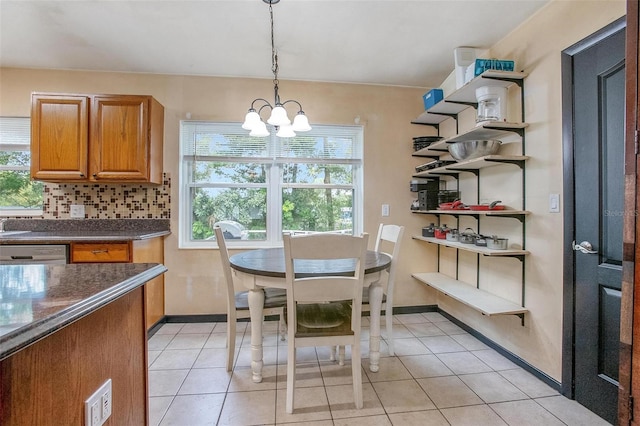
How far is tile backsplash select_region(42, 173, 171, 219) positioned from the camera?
9.30 ft

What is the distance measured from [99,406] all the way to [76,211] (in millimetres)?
2703

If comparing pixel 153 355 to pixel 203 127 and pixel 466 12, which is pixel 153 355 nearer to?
pixel 203 127

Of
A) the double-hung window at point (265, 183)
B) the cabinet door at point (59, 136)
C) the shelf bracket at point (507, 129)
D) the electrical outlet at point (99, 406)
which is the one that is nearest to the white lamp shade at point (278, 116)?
the double-hung window at point (265, 183)

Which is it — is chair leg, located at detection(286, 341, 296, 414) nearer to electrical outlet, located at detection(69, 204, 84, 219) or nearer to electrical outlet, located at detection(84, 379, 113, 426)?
electrical outlet, located at detection(84, 379, 113, 426)

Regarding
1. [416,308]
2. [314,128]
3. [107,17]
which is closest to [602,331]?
[416,308]

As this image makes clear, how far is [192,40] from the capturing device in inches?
93.5

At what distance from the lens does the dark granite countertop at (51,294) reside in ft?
1.76

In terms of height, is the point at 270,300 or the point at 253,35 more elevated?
the point at 253,35

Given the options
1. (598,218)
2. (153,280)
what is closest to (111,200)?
(153,280)

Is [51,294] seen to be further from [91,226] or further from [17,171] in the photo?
[17,171]

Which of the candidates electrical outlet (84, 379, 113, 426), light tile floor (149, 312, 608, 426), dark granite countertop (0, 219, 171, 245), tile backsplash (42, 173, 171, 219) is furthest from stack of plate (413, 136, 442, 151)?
electrical outlet (84, 379, 113, 426)

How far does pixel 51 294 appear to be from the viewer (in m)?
0.72

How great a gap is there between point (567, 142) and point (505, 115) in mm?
486

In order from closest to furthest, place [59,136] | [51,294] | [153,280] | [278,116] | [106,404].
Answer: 1. [51,294]
2. [106,404]
3. [278,116]
4. [59,136]
5. [153,280]
